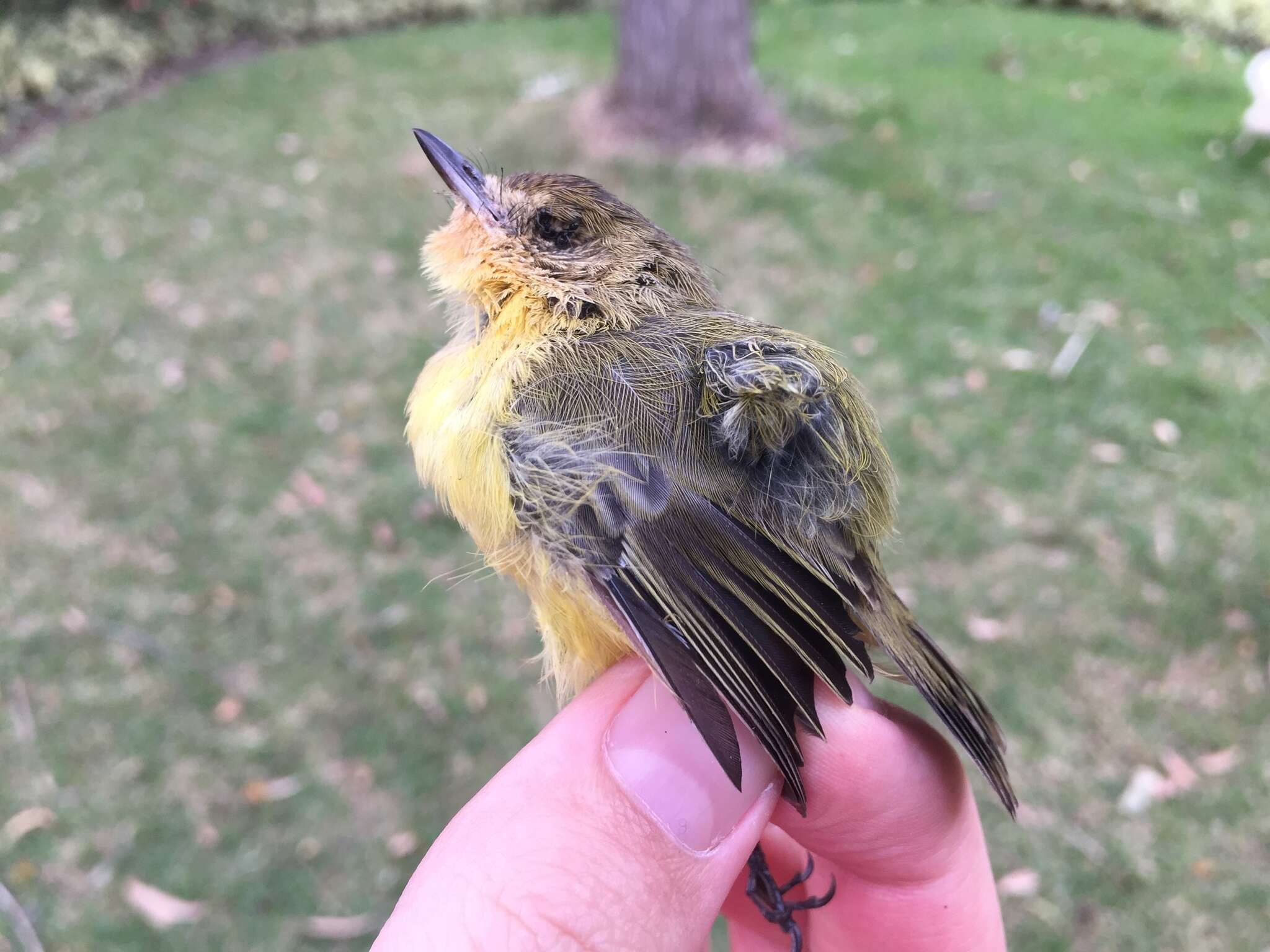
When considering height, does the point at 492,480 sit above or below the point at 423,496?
above

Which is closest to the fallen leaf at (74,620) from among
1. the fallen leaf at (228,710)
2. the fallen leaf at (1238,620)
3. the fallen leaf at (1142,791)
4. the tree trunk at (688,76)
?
the fallen leaf at (228,710)

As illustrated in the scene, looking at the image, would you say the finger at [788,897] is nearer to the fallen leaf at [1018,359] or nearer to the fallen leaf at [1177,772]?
the fallen leaf at [1177,772]

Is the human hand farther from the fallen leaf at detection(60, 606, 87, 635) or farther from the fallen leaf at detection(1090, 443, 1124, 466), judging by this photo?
the fallen leaf at detection(1090, 443, 1124, 466)

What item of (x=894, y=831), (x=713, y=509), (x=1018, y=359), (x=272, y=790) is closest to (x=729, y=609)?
(x=713, y=509)

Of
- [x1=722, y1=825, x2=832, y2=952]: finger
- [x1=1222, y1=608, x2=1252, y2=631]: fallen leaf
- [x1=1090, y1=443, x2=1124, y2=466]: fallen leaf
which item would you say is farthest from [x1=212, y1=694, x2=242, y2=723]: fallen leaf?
[x1=1090, y1=443, x2=1124, y2=466]: fallen leaf

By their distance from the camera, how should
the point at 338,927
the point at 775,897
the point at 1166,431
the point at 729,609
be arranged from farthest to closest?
the point at 1166,431
the point at 338,927
the point at 775,897
the point at 729,609

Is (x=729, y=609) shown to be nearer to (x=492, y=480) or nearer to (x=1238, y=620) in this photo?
(x=492, y=480)
